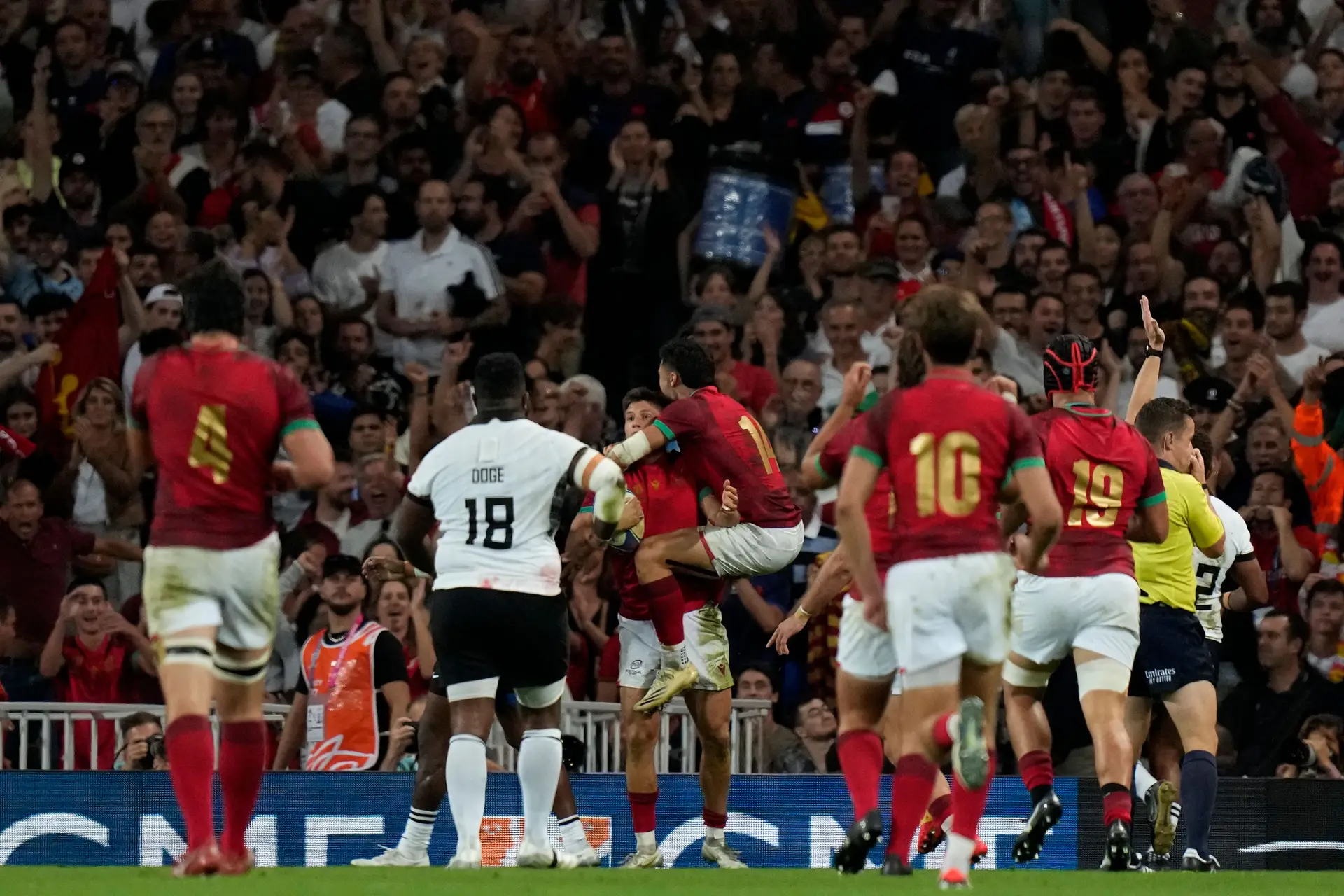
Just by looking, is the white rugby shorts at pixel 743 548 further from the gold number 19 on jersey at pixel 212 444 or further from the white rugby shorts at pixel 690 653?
the gold number 19 on jersey at pixel 212 444

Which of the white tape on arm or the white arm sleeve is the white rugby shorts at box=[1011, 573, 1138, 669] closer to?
the white arm sleeve

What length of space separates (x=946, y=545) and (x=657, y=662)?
12.8 ft

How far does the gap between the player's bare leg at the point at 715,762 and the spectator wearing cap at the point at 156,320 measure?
6.68 meters

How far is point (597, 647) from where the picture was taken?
1548cm

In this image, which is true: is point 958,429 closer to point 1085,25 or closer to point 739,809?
point 739,809

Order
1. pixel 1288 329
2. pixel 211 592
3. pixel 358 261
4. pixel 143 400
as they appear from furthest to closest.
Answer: pixel 358 261 → pixel 1288 329 → pixel 143 400 → pixel 211 592

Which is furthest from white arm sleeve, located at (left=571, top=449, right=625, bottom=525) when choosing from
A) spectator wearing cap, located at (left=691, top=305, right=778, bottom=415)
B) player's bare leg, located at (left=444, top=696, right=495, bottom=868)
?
spectator wearing cap, located at (left=691, top=305, right=778, bottom=415)

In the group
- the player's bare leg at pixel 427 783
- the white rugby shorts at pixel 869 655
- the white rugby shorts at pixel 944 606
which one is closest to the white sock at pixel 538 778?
the player's bare leg at pixel 427 783

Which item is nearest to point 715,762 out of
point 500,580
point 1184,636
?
point 500,580

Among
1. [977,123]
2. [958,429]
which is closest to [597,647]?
[977,123]

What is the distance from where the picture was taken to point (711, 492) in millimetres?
12234

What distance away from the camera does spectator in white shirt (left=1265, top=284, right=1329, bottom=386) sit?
1683 cm

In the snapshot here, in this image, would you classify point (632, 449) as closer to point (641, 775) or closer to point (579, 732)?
point (641, 775)

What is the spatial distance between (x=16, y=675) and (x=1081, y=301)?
26.9 ft
